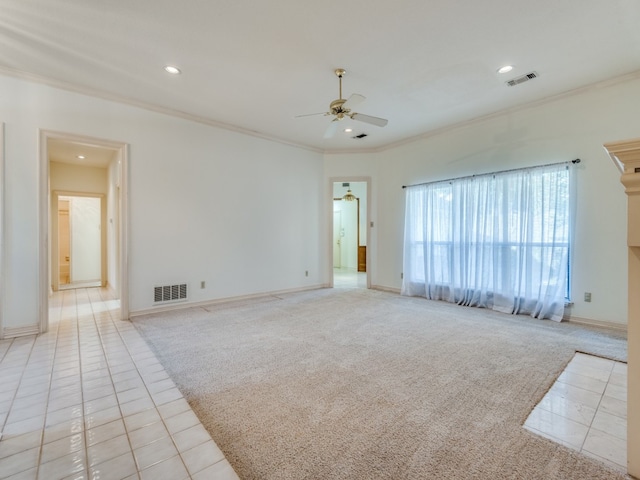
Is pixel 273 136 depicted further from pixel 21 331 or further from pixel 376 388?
pixel 376 388

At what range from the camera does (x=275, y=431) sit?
164 centimetres

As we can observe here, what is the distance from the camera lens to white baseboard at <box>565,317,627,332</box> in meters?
3.34

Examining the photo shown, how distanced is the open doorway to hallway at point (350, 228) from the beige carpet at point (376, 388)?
5.30 metres

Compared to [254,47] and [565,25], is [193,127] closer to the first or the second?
[254,47]

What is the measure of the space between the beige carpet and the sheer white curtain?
496mm

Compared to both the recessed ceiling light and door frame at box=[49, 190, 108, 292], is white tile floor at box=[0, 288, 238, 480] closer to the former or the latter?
the recessed ceiling light

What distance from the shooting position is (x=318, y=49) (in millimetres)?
2830

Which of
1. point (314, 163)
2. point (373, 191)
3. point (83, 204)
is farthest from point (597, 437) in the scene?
point (83, 204)

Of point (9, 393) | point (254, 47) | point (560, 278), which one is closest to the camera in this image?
point (9, 393)

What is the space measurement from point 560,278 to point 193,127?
5472 mm

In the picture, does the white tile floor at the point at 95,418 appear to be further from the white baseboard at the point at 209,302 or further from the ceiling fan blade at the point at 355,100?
the ceiling fan blade at the point at 355,100

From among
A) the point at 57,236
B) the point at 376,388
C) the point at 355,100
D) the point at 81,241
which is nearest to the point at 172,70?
the point at 355,100

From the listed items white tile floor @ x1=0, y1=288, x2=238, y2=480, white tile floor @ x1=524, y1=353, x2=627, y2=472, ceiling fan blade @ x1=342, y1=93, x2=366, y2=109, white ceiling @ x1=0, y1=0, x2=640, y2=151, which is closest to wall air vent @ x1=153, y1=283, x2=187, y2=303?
white tile floor @ x1=0, y1=288, x2=238, y2=480

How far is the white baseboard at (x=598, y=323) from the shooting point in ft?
11.0
